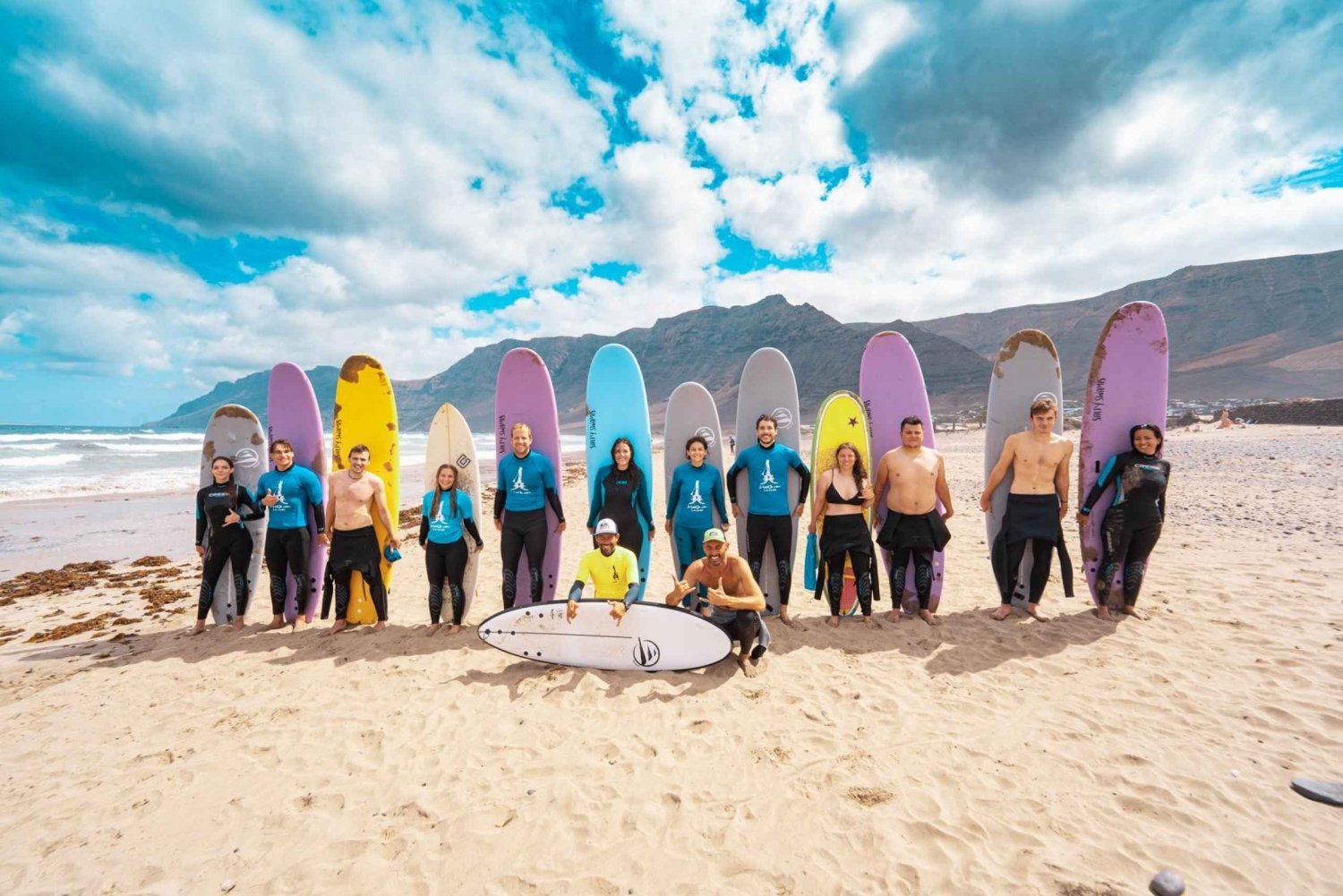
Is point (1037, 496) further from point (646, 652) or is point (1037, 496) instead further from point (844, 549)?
point (646, 652)

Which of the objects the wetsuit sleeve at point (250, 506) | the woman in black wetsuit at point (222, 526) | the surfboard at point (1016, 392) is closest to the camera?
the woman in black wetsuit at point (222, 526)

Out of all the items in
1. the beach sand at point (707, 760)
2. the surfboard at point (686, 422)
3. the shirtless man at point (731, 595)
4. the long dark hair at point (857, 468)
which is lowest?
the beach sand at point (707, 760)

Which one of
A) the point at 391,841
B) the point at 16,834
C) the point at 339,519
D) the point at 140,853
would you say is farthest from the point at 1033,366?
the point at 16,834

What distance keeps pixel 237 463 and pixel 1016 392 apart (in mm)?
7800

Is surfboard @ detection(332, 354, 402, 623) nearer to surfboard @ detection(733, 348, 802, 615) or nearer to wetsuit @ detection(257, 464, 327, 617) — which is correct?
wetsuit @ detection(257, 464, 327, 617)

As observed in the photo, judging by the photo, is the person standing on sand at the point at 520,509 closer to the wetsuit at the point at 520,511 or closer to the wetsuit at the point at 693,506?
the wetsuit at the point at 520,511

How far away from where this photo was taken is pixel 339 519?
4.53 meters

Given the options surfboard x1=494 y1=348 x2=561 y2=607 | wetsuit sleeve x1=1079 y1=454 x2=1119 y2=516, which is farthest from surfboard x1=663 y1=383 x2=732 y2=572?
wetsuit sleeve x1=1079 y1=454 x2=1119 y2=516

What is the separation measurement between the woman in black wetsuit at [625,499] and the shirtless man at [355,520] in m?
1.82

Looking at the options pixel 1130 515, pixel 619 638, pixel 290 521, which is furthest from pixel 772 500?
pixel 290 521

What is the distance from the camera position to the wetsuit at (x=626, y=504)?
15.3ft

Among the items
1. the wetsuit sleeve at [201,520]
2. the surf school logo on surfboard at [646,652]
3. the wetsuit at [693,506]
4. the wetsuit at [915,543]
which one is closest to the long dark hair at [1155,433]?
the wetsuit at [915,543]

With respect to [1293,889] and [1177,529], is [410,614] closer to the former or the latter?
[1293,889]

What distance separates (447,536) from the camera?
182 inches
